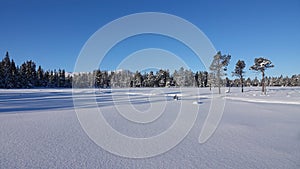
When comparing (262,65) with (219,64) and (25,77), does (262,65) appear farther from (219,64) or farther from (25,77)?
(25,77)

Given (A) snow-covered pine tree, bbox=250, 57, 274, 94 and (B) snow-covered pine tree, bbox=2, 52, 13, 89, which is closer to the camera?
(A) snow-covered pine tree, bbox=250, 57, 274, 94

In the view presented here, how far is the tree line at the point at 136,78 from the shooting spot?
45.8 metres

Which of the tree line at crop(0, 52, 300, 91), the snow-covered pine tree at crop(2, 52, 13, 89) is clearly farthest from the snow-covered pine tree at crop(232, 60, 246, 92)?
the snow-covered pine tree at crop(2, 52, 13, 89)

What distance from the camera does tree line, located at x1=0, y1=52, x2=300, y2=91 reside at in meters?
45.8

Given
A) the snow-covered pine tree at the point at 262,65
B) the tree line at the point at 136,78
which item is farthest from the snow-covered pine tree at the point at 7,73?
the snow-covered pine tree at the point at 262,65

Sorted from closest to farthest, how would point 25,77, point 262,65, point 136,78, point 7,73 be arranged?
point 262,65 < point 7,73 < point 25,77 < point 136,78

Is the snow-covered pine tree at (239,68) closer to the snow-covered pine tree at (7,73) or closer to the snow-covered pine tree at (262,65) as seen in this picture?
the snow-covered pine tree at (262,65)

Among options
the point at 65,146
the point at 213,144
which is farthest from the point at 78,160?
the point at 213,144

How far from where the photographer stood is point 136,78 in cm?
9525

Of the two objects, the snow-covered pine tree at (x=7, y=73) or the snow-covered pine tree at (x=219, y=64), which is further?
the snow-covered pine tree at (x=7, y=73)

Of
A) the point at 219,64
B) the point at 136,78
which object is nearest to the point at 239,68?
the point at 219,64

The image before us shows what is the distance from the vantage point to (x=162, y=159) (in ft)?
14.2

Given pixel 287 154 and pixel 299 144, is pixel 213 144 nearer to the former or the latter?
pixel 287 154

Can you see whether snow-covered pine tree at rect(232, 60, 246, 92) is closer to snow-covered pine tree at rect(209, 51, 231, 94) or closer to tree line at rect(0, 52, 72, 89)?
snow-covered pine tree at rect(209, 51, 231, 94)
